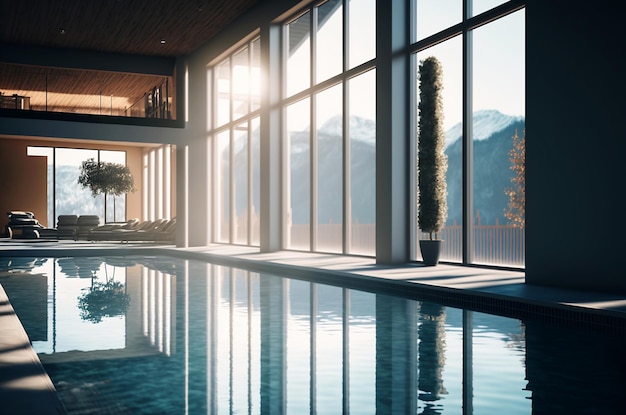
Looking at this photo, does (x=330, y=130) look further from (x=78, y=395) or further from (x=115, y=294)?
(x=78, y=395)

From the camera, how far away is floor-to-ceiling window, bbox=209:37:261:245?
14.7 meters

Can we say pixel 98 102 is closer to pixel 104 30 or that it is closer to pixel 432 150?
pixel 104 30

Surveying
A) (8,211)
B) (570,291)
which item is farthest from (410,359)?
(8,211)

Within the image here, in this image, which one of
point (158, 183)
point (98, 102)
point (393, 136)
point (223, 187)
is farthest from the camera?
point (158, 183)

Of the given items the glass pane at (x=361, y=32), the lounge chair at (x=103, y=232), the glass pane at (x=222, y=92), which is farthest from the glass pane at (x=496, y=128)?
the lounge chair at (x=103, y=232)

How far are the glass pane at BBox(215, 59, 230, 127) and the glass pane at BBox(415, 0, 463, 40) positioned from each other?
7.54 metres

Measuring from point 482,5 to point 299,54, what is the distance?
17.1 feet

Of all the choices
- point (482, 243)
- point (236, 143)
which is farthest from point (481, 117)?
point (236, 143)

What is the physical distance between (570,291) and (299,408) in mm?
4047

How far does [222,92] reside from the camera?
54.0 feet

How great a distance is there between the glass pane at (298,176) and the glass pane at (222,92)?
3265 mm

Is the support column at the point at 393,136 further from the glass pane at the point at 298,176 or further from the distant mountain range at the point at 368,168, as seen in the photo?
the glass pane at the point at 298,176

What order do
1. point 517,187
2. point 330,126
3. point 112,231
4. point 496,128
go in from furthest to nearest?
point 112,231
point 330,126
point 496,128
point 517,187

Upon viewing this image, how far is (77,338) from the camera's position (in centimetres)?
442
